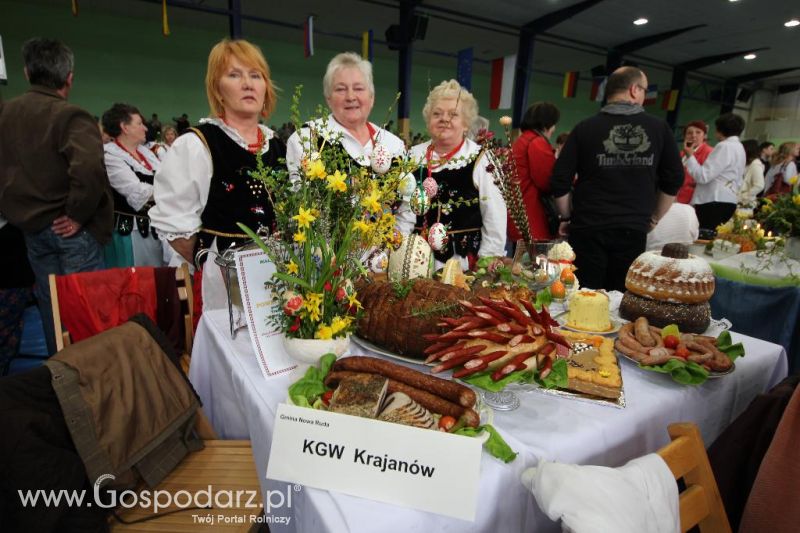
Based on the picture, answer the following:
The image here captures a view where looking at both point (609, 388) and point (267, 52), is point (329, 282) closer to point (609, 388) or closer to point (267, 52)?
point (609, 388)

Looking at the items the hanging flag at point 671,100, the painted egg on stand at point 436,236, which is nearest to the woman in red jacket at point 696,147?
the painted egg on stand at point 436,236

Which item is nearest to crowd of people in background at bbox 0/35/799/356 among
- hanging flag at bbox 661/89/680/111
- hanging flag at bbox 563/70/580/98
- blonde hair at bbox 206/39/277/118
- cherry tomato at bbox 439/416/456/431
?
blonde hair at bbox 206/39/277/118

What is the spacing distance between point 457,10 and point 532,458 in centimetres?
984

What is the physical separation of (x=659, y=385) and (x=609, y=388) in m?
0.19

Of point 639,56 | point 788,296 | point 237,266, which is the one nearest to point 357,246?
point 237,266

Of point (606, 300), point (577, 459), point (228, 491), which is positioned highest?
point (606, 300)

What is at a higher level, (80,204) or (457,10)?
(457,10)

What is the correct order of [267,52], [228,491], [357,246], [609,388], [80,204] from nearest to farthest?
Answer: [609,388], [357,246], [228,491], [80,204], [267,52]

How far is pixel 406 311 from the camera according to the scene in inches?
47.3

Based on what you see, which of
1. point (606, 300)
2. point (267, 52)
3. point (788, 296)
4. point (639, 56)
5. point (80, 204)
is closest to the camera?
point (606, 300)

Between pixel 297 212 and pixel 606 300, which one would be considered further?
pixel 606 300

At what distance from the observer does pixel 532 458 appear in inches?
35.4

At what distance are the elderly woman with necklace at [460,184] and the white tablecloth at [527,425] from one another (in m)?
1.24

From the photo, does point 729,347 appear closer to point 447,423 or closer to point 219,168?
point 447,423
